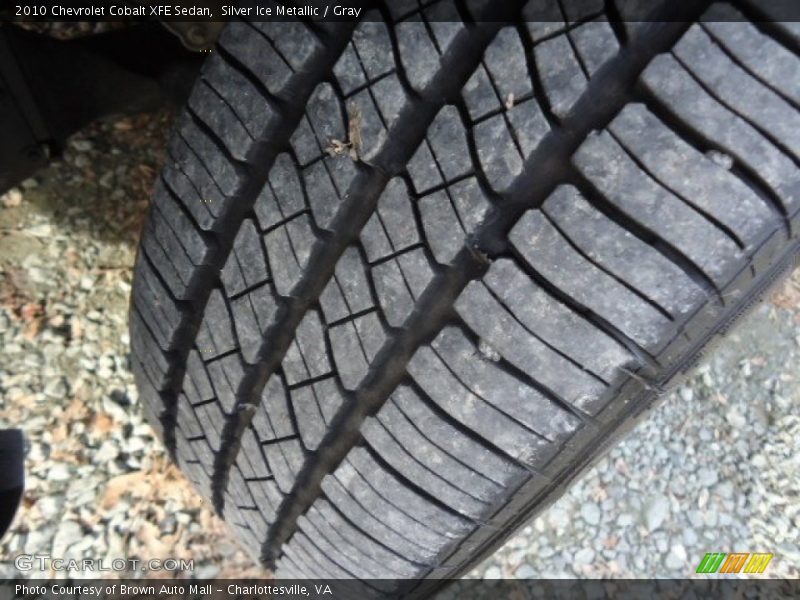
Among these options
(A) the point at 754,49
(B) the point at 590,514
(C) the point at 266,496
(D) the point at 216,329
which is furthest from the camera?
(B) the point at 590,514

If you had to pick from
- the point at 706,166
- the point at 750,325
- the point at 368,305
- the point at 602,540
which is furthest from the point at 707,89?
the point at 750,325

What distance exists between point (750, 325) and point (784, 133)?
1.25m

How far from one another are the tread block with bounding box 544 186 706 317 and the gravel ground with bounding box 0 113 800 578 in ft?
2.39

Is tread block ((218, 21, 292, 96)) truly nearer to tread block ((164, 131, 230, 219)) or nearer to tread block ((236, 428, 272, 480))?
tread block ((164, 131, 230, 219))

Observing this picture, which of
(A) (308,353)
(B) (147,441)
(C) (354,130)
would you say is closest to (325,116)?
(C) (354,130)

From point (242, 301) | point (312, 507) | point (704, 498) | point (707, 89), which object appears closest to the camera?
point (707, 89)

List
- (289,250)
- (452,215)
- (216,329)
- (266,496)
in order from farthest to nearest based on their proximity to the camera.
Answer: (266,496), (216,329), (289,250), (452,215)

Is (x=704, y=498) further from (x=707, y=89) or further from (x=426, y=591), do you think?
(x=707, y=89)

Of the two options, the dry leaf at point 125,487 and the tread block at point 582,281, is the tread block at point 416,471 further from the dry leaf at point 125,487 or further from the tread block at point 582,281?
the dry leaf at point 125,487

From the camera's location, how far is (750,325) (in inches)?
69.5

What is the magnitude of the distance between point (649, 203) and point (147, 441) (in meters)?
1.02

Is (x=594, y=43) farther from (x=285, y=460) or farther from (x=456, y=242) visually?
(x=285, y=460)

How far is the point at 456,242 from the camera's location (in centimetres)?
72

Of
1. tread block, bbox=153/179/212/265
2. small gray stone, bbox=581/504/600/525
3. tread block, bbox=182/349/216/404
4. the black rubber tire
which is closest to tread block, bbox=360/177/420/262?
the black rubber tire
